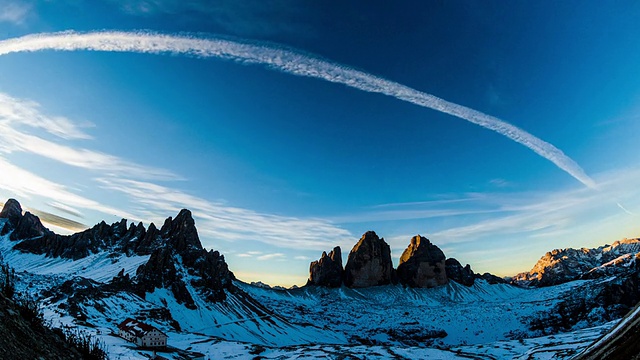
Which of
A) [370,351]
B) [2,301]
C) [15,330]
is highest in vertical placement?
[2,301]

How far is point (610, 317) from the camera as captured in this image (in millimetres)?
182250

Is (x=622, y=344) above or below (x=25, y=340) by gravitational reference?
below

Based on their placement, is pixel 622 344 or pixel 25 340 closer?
pixel 25 340

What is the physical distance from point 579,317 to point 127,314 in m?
226

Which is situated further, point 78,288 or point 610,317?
point 610,317

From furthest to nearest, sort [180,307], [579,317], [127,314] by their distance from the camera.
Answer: [579,317] → [180,307] → [127,314]

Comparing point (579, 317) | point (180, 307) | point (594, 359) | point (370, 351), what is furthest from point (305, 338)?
point (594, 359)

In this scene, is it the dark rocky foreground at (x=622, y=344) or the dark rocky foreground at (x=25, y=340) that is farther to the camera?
the dark rocky foreground at (x=622, y=344)

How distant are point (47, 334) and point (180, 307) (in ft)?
574

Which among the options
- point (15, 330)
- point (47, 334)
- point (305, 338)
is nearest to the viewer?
point (15, 330)

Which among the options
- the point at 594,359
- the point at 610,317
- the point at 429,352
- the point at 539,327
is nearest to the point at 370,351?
the point at 429,352

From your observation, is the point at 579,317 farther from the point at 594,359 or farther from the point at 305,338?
the point at 594,359

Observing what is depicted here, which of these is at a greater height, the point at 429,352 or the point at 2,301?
the point at 2,301

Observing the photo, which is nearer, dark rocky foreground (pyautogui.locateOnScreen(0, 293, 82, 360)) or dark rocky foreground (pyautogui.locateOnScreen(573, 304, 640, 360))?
dark rocky foreground (pyautogui.locateOnScreen(0, 293, 82, 360))
